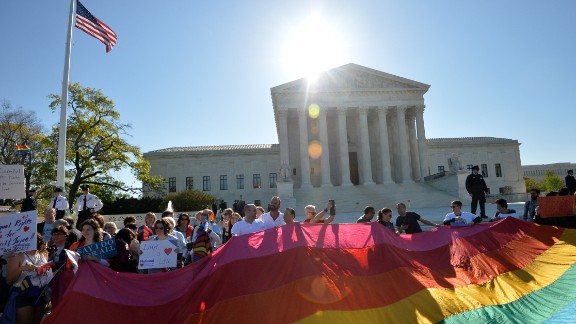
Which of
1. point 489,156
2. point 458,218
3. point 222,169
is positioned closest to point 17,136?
point 222,169

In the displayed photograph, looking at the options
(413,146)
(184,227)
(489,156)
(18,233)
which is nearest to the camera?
(18,233)

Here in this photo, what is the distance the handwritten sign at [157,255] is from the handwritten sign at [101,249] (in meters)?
0.50

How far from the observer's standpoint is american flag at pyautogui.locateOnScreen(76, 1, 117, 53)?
1523 cm

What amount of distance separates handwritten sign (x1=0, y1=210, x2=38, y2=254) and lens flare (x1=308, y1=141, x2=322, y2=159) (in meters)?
39.3

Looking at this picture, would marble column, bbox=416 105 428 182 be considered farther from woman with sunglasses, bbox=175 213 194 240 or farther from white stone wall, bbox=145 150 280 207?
woman with sunglasses, bbox=175 213 194 240

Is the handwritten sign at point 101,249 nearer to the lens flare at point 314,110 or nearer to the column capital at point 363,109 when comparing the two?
the lens flare at point 314,110

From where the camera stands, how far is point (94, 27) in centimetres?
1570

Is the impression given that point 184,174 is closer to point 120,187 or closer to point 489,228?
point 120,187

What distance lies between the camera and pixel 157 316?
508cm

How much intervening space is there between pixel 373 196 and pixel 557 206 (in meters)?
25.1

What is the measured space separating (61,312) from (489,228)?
8.50 metres

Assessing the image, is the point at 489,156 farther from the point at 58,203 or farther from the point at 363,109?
the point at 58,203

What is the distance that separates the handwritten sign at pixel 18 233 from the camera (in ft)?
17.0

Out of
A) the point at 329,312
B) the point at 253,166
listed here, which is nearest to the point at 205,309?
the point at 329,312
